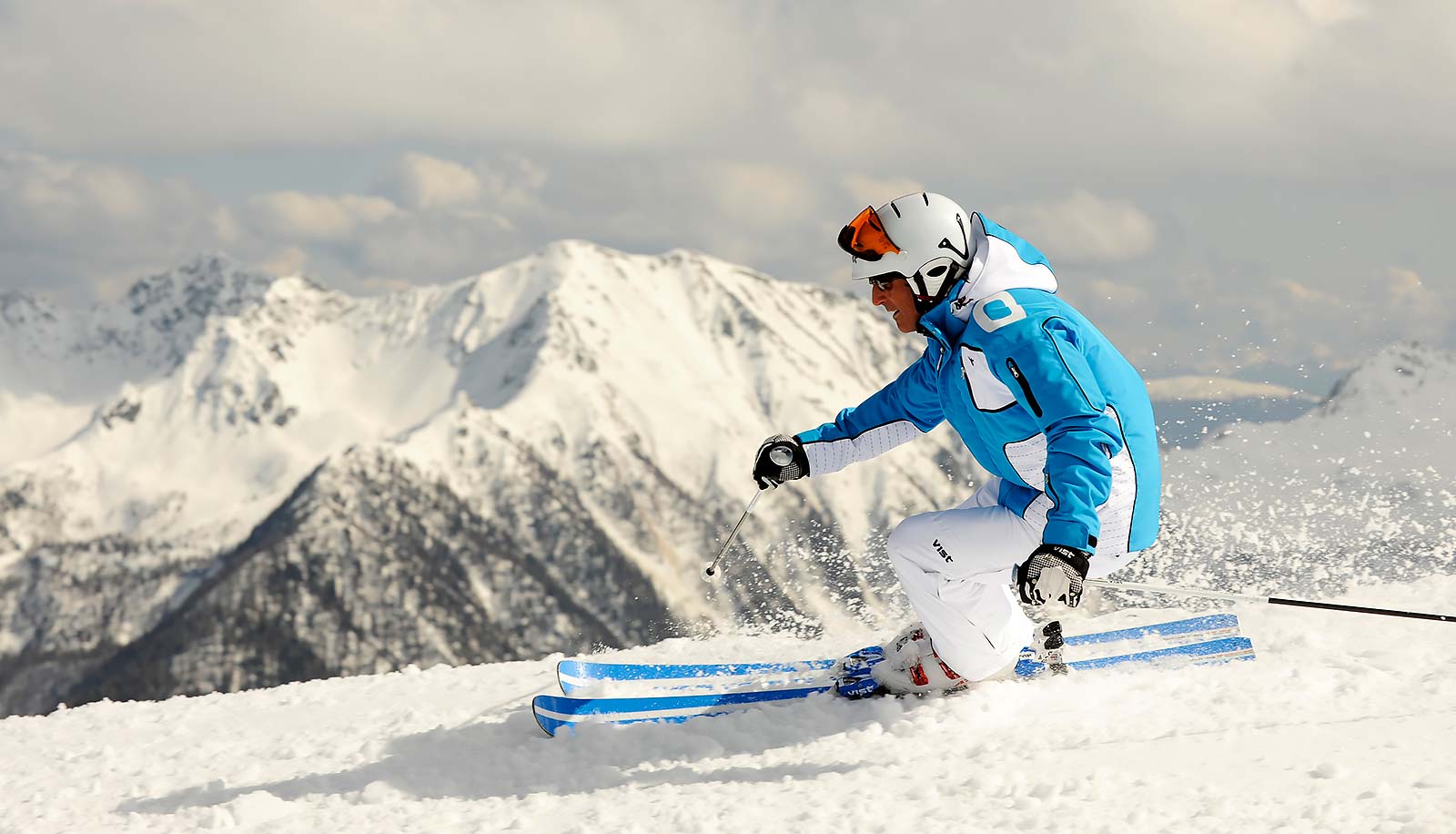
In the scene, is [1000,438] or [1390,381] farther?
[1390,381]

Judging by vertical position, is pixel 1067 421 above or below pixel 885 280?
below

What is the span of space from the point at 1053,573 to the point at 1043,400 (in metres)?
0.89

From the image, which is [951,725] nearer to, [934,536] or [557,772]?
[934,536]

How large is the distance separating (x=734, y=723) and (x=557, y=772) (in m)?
1.11

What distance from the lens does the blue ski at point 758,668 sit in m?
7.46

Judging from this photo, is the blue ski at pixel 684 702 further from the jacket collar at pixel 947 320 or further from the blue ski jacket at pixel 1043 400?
the jacket collar at pixel 947 320

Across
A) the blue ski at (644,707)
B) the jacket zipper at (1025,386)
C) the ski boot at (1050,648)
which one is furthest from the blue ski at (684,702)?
the jacket zipper at (1025,386)

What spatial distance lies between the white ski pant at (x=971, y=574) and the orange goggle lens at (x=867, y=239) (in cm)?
151

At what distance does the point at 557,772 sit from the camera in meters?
6.56

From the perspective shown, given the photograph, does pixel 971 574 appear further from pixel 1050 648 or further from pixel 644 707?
pixel 644 707

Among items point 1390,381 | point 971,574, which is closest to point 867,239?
point 971,574

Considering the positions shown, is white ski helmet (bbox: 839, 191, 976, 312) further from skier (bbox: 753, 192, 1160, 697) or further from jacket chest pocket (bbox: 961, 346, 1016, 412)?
jacket chest pocket (bbox: 961, 346, 1016, 412)

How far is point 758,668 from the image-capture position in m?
7.73

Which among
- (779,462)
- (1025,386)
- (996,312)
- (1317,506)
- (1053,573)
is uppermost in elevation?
(996,312)
